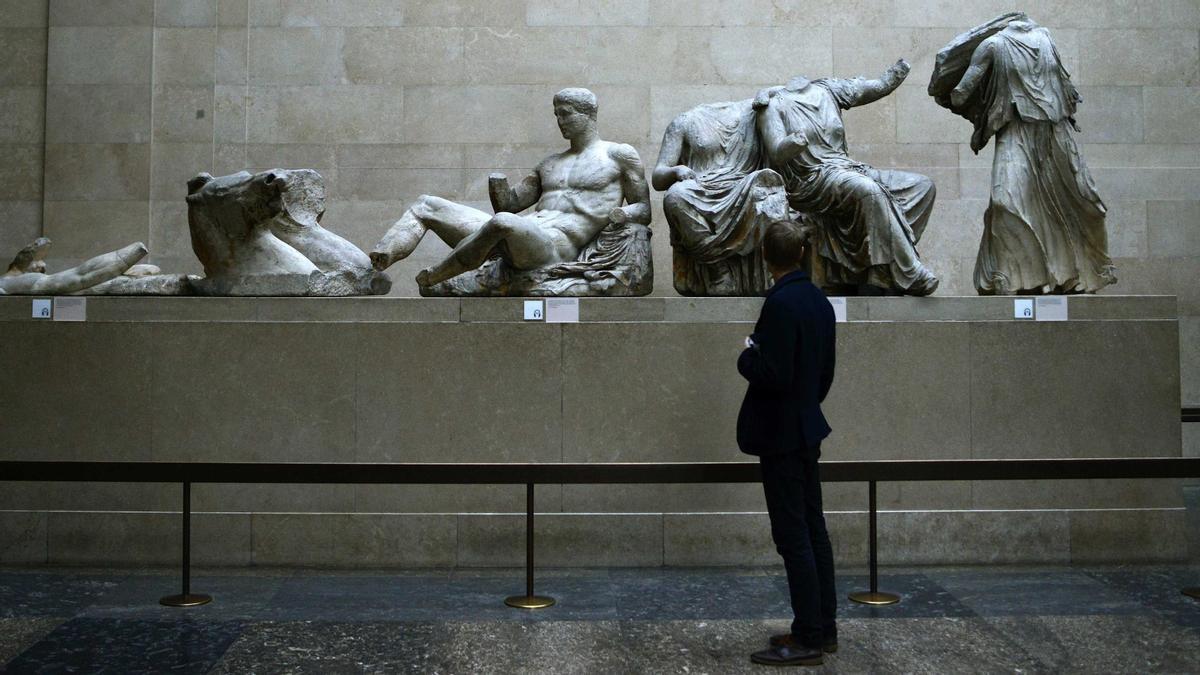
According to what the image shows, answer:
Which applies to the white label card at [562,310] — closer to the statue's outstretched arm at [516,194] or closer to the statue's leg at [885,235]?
the statue's outstretched arm at [516,194]

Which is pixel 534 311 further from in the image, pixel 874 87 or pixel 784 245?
pixel 874 87

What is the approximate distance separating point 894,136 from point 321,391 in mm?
6900

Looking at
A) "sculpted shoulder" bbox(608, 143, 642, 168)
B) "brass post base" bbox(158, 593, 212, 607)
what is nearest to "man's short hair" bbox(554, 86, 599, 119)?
"sculpted shoulder" bbox(608, 143, 642, 168)

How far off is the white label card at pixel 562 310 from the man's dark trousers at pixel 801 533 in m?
2.62

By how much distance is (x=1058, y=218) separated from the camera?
7.75m

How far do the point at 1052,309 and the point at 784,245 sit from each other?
3.34m

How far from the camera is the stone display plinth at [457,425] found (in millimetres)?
7172

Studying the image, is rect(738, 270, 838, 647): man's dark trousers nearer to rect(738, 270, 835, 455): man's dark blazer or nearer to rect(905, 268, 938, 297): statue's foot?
rect(738, 270, 835, 455): man's dark blazer

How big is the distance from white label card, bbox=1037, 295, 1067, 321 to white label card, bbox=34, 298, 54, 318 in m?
6.50

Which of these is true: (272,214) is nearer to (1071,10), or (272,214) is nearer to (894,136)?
(894,136)

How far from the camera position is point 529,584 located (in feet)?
20.0

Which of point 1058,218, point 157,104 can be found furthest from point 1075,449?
point 157,104

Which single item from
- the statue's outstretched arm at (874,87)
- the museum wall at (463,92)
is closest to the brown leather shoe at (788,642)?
the statue's outstretched arm at (874,87)

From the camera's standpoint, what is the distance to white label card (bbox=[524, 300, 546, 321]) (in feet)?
23.8
